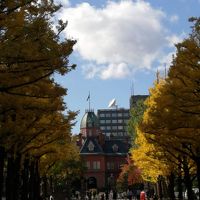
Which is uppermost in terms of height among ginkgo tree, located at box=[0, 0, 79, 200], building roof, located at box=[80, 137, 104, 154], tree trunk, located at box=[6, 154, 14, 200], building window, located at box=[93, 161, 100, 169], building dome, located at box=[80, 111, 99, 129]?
building dome, located at box=[80, 111, 99, 129]

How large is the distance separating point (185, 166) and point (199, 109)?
9.68 metres

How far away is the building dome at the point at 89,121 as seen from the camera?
129m

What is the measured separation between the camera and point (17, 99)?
53.1 ft

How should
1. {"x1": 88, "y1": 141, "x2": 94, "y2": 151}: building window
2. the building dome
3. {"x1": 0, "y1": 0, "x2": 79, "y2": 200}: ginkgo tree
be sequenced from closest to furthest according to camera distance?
{"x1": 0, "y1": 0, "x2": 79, "y2": 200}: ginkgo tree
{"x1": 88, "y1": 141, "x2": 94, "y2": 151}: building window
the building dome

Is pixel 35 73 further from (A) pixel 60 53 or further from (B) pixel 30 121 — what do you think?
(B) pixel 30 121

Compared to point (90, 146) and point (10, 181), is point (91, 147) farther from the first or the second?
point (10, 181)

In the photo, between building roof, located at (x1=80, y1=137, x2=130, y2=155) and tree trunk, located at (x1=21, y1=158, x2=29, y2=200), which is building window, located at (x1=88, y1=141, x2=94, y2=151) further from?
tree trunk, located at (x1=21, y1=158, x2=29, y2=200)

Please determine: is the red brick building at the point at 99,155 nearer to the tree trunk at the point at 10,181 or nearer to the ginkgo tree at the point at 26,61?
the tree trunk at the point at 10,181

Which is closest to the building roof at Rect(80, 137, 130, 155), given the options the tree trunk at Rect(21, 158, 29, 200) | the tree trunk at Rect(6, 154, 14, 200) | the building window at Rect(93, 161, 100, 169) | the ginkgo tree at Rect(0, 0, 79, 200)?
the building window at Rect(93, 161, 100, 169)

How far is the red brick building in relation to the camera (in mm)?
116812

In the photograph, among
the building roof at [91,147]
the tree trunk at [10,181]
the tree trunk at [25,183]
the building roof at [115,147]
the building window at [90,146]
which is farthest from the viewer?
the building roof at [115,147]

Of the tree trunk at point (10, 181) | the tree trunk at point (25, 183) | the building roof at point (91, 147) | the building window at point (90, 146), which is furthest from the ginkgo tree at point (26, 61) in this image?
the building window at point (90, 146)

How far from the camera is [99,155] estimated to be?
392ft

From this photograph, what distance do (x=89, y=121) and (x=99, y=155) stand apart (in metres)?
12.8
